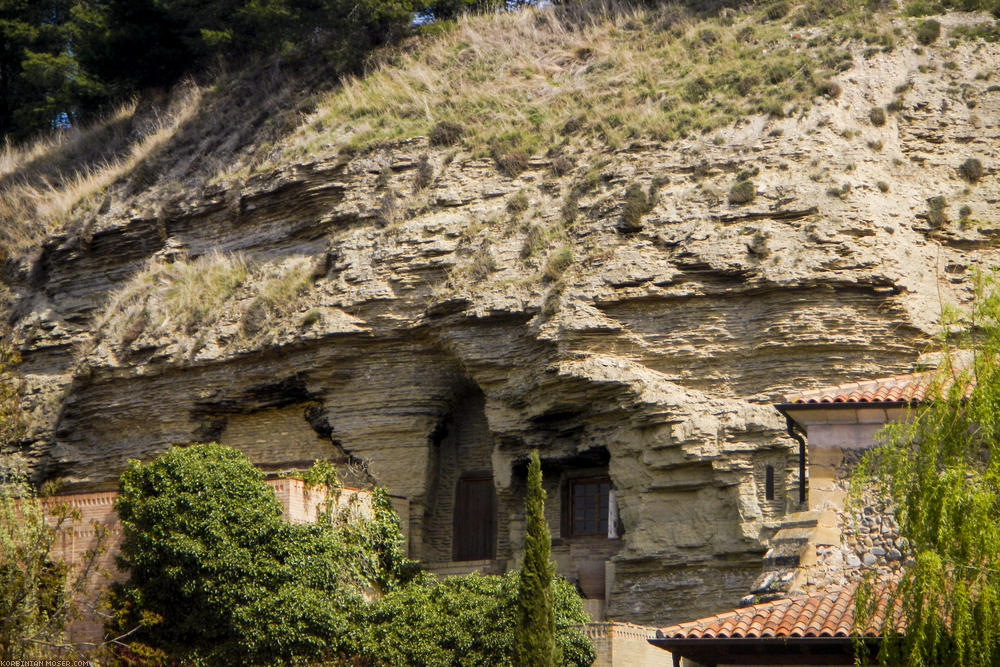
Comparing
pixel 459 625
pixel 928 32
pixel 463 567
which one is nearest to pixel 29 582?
pixel 459 625

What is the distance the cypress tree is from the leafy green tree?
267 inches

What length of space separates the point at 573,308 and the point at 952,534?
553 inches

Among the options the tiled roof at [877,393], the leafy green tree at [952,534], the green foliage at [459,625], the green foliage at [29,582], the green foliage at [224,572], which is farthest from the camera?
the green foliage at [224,572]

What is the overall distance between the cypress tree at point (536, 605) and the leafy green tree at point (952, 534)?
678 cm

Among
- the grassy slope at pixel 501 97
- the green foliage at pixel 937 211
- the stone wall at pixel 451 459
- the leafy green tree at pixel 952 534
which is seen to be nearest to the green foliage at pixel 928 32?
the grassy slope at pixel 501 97

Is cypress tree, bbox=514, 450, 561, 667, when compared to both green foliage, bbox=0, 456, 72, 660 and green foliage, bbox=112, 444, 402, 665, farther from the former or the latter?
green foliage, bbox=0, 456, 72, 660

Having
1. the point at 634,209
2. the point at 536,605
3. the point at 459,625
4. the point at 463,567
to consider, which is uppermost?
the point at 634,209

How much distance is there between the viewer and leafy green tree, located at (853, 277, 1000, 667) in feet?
42.5

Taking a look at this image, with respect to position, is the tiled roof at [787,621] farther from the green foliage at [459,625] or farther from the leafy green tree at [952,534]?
the green foliage at [459,625]

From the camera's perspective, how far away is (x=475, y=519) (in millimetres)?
29703

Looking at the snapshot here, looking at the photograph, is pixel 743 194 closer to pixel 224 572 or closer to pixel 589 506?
pixel 589 506

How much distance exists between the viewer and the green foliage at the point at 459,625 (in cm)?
2247

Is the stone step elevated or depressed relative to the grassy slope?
depressed

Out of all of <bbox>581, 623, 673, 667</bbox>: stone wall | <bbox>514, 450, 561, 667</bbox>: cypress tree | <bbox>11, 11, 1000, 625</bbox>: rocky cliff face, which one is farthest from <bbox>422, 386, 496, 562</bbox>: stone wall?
<bbox>514, 450, 561, 667</bbox>: cypress tree
